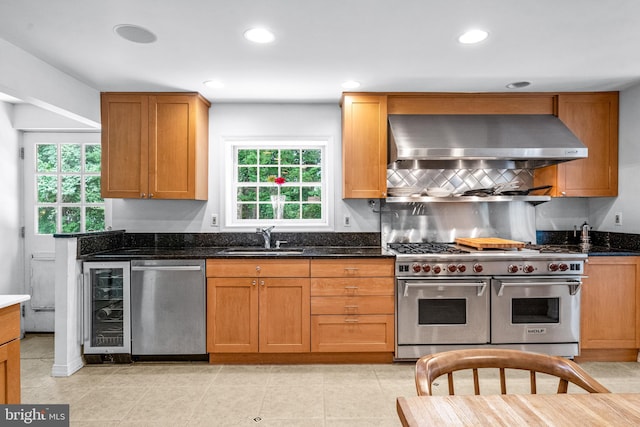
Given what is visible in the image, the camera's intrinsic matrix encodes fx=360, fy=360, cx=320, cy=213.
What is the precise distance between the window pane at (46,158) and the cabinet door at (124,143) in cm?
104

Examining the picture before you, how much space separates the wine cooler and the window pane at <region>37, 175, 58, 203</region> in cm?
143

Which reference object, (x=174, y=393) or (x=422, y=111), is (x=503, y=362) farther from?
(x=422, y=111)

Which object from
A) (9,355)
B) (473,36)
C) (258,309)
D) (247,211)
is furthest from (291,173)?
(9,355)

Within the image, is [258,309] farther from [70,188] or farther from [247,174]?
[70,188]

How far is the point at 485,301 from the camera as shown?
3018 millimetres

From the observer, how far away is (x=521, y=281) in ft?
9.90

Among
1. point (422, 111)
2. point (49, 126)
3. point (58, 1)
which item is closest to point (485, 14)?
point (422, 111)

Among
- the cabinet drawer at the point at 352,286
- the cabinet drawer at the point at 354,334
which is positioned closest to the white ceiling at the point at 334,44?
the cabinet drawer at the point at 352,286

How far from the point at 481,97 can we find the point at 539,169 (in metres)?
0.97

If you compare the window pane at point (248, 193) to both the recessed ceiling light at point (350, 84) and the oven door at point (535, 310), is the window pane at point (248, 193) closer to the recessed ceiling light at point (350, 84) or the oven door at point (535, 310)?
the recessed ceiling light at point (350, 84)

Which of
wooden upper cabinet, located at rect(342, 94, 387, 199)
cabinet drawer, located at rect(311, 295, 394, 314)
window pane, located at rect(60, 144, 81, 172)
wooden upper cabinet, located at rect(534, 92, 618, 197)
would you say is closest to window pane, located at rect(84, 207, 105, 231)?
window pane, located at rect(60, 144, 81, 172)

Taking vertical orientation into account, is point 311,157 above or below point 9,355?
above

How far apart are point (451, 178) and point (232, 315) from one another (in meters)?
2.48

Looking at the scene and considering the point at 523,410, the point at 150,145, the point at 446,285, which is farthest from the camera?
the point at 150,145
